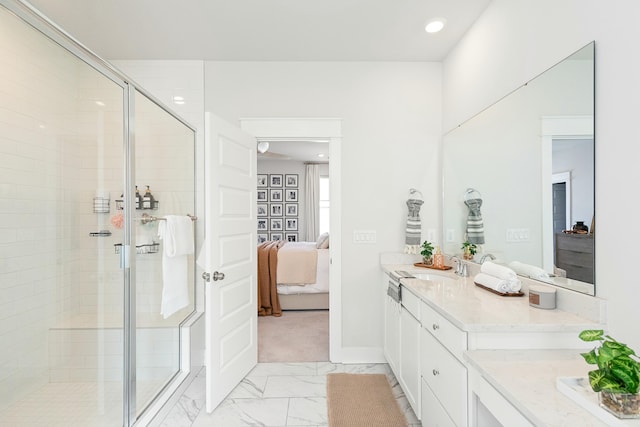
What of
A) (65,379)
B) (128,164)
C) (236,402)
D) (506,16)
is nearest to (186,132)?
(128,164)

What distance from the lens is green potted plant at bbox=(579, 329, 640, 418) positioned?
0.77 m

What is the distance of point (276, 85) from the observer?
2844 mm

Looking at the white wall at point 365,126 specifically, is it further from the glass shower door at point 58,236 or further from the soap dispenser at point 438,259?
the glass shower door at point 58,236

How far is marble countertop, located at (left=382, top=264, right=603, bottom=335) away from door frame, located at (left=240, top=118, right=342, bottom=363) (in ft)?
3.01

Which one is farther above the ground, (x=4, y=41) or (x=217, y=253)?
(x=4, y=41)

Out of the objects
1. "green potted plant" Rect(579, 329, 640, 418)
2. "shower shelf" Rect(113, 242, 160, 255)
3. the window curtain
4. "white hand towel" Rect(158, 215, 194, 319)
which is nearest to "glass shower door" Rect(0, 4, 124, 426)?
"shower shelf" Rect(113, 242, 160, 255)

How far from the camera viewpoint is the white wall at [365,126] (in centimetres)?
284

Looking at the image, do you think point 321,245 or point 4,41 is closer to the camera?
point 4,41

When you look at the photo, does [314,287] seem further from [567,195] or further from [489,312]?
[567,195]

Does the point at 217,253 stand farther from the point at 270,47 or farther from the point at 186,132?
the point at 270,47

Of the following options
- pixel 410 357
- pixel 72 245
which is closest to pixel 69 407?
pixel 72 245

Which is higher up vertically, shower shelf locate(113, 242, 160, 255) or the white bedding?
shower shelf locate(113, 242, 160, 255)

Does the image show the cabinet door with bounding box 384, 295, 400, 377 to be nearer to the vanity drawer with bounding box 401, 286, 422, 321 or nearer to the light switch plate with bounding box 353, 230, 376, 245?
the vanity drawer with bounding box 401, 286, 422, 321

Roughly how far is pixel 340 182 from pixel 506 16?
5.28 feet
